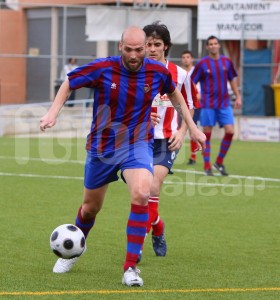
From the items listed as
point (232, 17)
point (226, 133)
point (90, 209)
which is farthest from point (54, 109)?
point (232, 17)

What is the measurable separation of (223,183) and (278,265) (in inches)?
264

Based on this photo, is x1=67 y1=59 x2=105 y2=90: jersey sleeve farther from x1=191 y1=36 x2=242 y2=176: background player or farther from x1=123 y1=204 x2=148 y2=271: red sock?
x1=191 y1=36 x2=242 y2=176: background player

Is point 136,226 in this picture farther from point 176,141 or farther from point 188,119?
point 176,141

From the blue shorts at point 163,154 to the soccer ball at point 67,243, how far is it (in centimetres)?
134

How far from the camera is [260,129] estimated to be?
25031 mm

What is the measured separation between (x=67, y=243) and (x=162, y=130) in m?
1.70

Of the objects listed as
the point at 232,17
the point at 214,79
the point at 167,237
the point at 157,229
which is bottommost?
the point at 167,237

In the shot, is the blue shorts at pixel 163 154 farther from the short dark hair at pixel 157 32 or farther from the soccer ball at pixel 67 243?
the soccer ball at pixel 67 243

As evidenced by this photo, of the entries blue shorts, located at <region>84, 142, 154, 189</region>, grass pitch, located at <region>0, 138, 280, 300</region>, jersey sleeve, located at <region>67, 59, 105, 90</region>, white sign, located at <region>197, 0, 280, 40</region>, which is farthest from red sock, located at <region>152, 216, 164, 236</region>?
white sign, located at <region>197, 0, 280, 40</region>

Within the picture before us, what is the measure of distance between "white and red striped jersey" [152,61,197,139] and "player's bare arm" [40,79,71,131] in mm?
1647

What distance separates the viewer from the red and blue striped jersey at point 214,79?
618 inches

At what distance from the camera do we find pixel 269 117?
24.9m

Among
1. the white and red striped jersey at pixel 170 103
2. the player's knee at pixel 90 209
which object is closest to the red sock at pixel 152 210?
the white and red striped jersey at pixel 170 103

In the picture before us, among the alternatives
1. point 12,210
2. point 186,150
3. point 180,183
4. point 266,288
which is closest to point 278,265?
point 266,288
